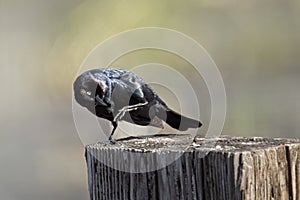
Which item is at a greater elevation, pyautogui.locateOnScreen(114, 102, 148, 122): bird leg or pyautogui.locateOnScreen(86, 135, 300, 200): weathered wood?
pyautogui.locateOnScreen(114, 102, 148, 122): bird leg

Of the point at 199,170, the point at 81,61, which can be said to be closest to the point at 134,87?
the point at 199,170

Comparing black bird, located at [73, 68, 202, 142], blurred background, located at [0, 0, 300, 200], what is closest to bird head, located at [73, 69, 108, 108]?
black bird, located at [73, 68, 202, 142]

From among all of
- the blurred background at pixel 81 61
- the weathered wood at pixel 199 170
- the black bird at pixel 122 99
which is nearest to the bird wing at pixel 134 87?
the black bird at pixel 122 99

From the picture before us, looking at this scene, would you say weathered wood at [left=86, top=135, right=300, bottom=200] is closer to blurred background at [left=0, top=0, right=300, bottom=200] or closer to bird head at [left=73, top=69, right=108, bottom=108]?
bird head at [left=73, top=69, right=108, bottom=108]

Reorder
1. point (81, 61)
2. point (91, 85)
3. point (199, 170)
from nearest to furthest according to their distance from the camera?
1. point (199, 170)
2. point (91, 85)
3. point (81, 61)

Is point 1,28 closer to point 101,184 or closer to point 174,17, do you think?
point 174,17

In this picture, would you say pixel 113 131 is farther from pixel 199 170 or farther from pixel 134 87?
pixel 199 170

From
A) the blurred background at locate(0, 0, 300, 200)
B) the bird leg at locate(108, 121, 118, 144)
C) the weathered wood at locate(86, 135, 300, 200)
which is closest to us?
the weathered wood at locate(86, 135, 300, 200)
